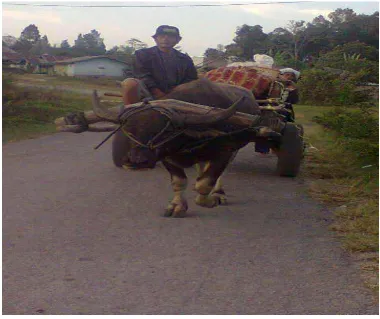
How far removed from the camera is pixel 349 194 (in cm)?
846

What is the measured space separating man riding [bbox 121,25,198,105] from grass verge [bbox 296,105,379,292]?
89.6 inches

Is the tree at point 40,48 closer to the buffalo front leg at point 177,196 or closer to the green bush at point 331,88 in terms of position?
the green bush at point 331,88

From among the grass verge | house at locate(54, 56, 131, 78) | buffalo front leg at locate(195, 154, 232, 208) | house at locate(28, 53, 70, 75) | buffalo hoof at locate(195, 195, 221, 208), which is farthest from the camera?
house at locate(28, 53, 70, 75)

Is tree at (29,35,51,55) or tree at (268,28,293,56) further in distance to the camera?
tree at (29,35,51,55)

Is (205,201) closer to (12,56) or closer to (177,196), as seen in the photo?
(177,196)

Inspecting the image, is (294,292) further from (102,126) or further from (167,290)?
(102,126)

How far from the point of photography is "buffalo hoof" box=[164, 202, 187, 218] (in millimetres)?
7000

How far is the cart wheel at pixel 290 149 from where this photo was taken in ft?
31.0

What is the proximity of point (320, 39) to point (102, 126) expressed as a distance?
34.2ft

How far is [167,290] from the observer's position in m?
4.65

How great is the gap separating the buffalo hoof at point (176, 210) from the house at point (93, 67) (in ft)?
5.48

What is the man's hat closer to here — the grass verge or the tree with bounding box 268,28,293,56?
the grass verge

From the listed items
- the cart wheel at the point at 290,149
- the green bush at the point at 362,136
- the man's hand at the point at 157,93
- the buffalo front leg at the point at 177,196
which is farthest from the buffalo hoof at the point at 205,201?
the green bush at the point at 362,136

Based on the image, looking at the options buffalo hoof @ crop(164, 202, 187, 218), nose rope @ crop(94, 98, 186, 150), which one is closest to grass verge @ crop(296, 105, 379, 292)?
buffalo hoof @ crop(164, 202, 187, 218)
